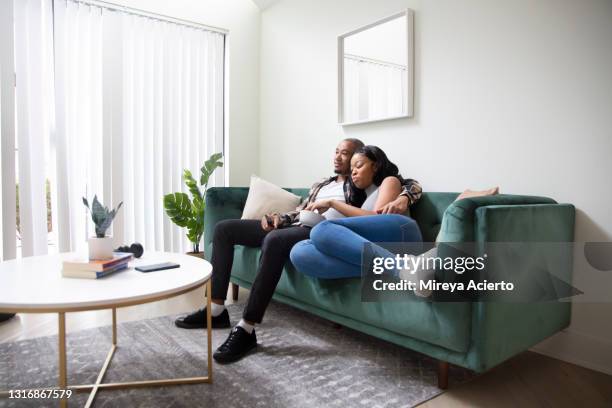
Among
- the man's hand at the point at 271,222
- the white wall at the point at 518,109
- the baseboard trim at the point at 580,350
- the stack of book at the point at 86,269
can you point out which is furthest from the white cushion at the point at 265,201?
the baseboard trim at the point at 580,350

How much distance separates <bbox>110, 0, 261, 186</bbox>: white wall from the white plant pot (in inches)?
92.1

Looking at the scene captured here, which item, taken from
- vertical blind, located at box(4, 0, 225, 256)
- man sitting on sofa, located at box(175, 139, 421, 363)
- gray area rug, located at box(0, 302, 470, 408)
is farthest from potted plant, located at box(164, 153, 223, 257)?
gray area rug, located at box(0, 302, 470, 408)

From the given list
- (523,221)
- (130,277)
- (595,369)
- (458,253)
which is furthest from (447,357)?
(130,277)

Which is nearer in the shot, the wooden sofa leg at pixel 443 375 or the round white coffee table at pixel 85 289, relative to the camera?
the round white coffee table at pixel 85 289

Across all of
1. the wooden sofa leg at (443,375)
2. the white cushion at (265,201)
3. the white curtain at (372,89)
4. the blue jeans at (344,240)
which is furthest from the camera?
the white cushion at (265,201)

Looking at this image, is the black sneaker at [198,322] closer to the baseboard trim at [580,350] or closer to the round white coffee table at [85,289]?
the round white coffee table at [85,289]

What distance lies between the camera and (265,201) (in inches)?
104

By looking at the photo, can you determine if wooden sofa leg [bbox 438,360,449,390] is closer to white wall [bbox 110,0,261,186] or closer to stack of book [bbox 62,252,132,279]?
stack of book [bbox 62,252,132,279]

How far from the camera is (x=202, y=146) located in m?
3.79

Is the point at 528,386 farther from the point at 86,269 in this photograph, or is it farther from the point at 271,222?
the point at 86,269

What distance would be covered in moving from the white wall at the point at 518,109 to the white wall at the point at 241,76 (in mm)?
1147

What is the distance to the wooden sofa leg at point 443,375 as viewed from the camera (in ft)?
4.90

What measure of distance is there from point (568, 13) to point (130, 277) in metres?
2.07

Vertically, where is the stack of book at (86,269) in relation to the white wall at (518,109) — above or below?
below
